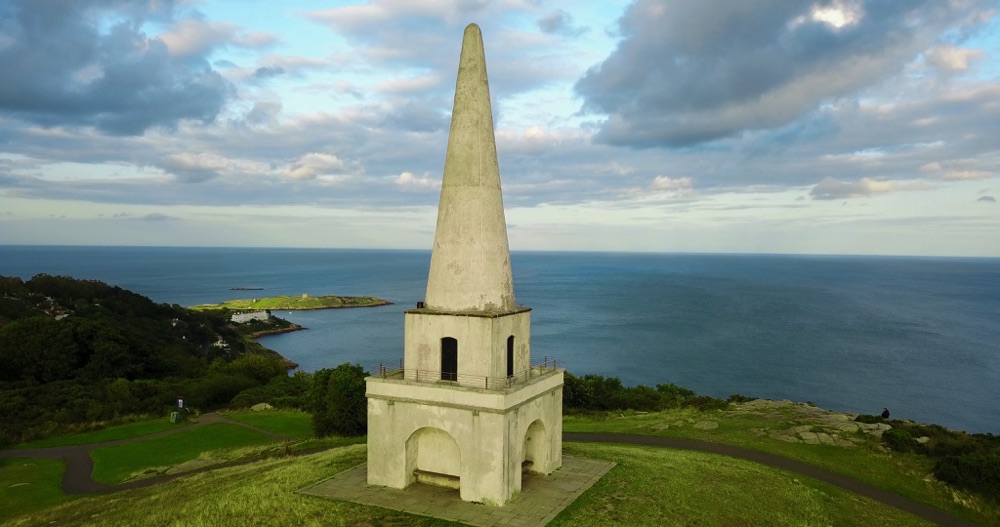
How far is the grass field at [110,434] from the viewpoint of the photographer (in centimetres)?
3006

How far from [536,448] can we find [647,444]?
31.8 feet

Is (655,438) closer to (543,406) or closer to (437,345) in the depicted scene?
(543,406)

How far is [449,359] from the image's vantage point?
17344mm

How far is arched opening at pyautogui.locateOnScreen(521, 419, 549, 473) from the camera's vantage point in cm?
1877

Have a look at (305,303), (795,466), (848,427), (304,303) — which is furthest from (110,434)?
(304,303)

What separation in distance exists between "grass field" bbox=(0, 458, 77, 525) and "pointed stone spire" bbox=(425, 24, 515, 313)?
53.6ft

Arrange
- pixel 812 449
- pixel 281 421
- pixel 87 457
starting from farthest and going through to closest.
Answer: pixel 281 421
pixel 87 457
pixel 812 449

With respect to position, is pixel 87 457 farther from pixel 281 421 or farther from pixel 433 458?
pixel 433 458

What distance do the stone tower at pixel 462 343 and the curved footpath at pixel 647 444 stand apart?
11.2 metres

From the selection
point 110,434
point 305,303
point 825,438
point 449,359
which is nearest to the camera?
point 449,359

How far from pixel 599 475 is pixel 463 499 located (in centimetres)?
485

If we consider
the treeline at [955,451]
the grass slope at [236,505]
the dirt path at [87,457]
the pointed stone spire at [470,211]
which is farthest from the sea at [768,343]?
the pointed stone spire at [470,211]

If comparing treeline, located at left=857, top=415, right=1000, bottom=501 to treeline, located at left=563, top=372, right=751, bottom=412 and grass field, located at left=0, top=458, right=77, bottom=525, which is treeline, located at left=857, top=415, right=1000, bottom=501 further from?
grass field, located at left=0, top=458, right=77, bottom=525

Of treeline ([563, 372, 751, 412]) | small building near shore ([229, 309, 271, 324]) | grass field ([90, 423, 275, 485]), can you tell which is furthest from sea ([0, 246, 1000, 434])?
grass field ([90, 423, 275, 485])
